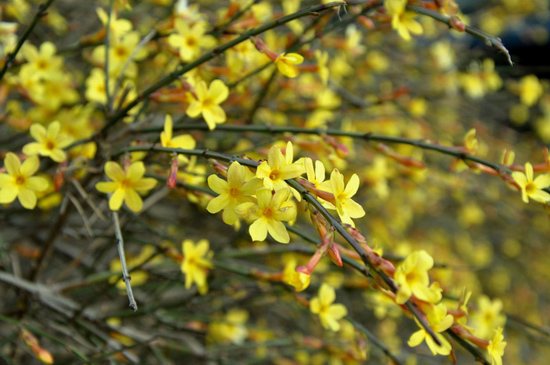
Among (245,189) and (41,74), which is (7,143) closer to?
(41,74)

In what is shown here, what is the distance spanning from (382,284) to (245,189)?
383 mm

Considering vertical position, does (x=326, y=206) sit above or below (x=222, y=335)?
above

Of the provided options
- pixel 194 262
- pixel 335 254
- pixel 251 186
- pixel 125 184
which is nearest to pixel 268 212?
pixel 251 186

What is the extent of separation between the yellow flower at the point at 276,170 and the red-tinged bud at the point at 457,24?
74 centimetres

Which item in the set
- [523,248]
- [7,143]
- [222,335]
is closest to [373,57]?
[222,335]

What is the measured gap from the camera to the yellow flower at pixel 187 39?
158 cm

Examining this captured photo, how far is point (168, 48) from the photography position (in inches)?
71.2

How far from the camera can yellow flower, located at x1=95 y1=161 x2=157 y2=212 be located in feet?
4.02

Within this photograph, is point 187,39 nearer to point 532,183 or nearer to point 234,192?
point 234,192

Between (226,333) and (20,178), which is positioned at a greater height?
(20,178)

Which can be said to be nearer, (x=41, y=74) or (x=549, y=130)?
(x=41, y=74)

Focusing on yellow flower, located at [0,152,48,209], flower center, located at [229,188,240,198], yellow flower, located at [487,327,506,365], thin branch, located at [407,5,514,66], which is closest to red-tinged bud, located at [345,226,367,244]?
flower center, located at [229,188,240,198]

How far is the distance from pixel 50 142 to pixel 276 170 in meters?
0.81

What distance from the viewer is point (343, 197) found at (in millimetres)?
1120
